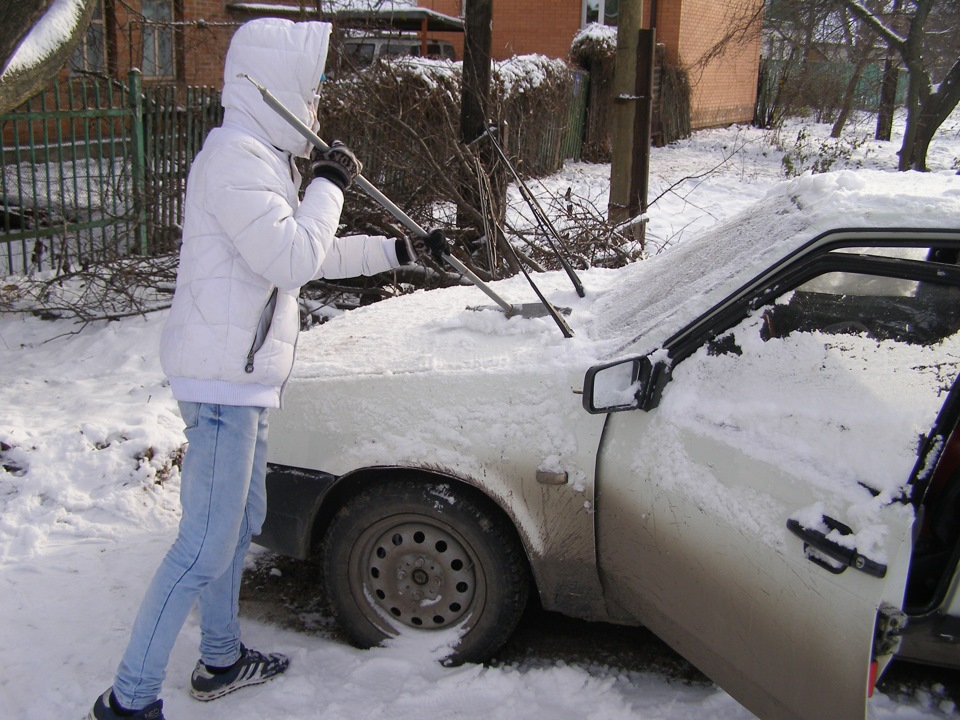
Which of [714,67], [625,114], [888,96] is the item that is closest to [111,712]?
[625,114]

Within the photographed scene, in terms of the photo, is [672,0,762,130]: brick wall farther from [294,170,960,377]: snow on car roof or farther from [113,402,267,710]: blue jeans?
[113,402,267,710]: blue jeans

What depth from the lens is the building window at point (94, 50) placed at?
38.0 ft

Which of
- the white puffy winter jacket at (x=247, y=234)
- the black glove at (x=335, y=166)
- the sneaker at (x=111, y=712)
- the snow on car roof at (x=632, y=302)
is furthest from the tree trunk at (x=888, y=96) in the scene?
the sneaker at (x=111, y=712)

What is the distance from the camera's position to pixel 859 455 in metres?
2.21

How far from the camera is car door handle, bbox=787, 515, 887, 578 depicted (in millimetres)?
2070

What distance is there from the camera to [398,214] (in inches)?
112

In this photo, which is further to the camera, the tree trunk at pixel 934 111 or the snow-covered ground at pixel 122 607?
the tree trunk at pixel 934 111

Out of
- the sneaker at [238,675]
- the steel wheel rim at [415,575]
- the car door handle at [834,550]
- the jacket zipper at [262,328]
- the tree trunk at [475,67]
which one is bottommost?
the sneaker at [238,675]

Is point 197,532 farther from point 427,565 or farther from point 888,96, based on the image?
point 888,96

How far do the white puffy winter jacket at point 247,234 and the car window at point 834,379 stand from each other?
1142mm

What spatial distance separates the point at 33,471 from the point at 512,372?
2602 millimetres

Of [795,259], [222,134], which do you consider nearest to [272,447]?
[222,134]

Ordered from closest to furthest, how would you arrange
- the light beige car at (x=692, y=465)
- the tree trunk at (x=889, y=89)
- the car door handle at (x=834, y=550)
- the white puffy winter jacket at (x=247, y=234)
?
the car door handle at (x=834, y=550) < the light beige car at (x=692, y=465) < the white puffy winter jacket at (x=247, y=234) < the tree trunk at (x=889, y=89)

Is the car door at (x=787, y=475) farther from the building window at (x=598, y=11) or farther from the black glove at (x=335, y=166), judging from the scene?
the building window at (x=598, y=11)
